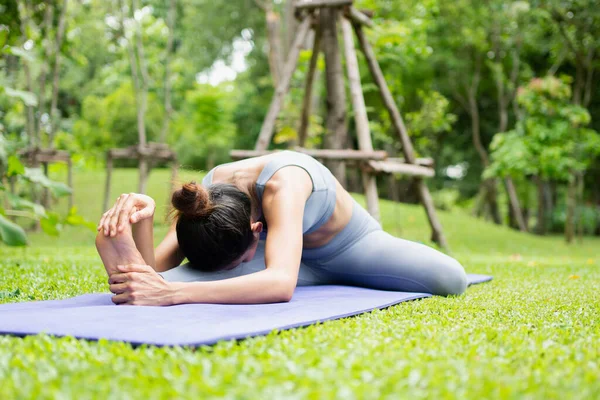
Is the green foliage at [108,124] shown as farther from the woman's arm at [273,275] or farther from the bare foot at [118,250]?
the woman's arm at [273,275]

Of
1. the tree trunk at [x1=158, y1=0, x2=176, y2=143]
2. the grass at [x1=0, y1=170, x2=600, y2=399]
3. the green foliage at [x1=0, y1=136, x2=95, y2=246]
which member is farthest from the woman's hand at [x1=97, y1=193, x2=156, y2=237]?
the tree trunk at [x1=158, y1=0, x2=176, y2=143]

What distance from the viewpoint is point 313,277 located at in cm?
360

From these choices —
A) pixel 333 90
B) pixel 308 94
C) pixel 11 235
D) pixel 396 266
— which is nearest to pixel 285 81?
pixel 308 94

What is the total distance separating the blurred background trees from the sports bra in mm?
2779

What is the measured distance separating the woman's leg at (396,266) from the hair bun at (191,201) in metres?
1.03

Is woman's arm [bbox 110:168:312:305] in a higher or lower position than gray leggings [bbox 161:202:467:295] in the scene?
higher

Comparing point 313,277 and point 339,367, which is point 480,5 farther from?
point 339,367

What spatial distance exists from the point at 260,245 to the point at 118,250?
1037mm

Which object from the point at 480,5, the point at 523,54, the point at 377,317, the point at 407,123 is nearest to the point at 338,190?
the point at 377,317

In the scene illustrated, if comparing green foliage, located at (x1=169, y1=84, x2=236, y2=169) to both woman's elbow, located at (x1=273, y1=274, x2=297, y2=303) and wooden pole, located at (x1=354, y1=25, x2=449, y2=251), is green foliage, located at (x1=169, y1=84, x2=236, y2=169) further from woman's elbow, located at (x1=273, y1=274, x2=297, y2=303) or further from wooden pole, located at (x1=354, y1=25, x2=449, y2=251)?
woman's elbow, located at (x1=273, y1=274, x2=297, y2=303)

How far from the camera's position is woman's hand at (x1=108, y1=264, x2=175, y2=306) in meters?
2.46

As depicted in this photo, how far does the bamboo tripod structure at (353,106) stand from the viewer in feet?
19.5

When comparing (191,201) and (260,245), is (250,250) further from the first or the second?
(260,245)

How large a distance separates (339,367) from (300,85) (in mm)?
11663
